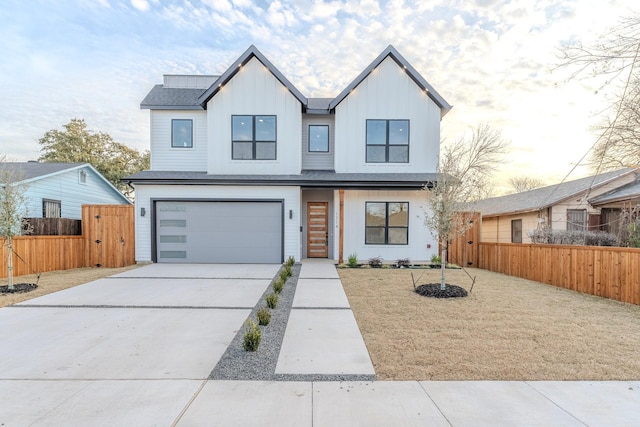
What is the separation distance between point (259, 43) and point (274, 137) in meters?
3.98

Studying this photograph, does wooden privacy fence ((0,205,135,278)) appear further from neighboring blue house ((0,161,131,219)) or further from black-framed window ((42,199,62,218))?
black-framed window ((42,199,62,218))

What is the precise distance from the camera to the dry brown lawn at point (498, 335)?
3.48 meters

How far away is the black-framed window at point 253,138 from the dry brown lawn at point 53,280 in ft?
19.3

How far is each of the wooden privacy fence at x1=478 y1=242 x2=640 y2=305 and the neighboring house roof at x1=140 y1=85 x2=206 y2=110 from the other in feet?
43.2

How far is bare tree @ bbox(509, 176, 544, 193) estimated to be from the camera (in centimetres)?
3647

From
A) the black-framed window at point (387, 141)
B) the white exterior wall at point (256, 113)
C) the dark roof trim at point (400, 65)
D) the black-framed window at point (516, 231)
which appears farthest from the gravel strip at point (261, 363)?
the black-framed window at point (516, 231)

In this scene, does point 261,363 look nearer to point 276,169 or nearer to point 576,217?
point 276,169

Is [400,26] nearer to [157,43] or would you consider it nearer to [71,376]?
[157,43]

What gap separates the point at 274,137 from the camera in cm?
1242

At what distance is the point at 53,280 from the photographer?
28.7 feet

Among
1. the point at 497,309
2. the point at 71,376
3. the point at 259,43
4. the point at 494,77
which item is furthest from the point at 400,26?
the point at 71,376

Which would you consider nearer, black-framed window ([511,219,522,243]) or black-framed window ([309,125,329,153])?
black-framed window ([309,125,329,153])

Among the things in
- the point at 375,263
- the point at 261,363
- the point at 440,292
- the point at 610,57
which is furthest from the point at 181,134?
the point at 610,57

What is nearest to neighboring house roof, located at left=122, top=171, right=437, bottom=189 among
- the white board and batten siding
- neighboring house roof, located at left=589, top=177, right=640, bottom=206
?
the white board and batten siding
